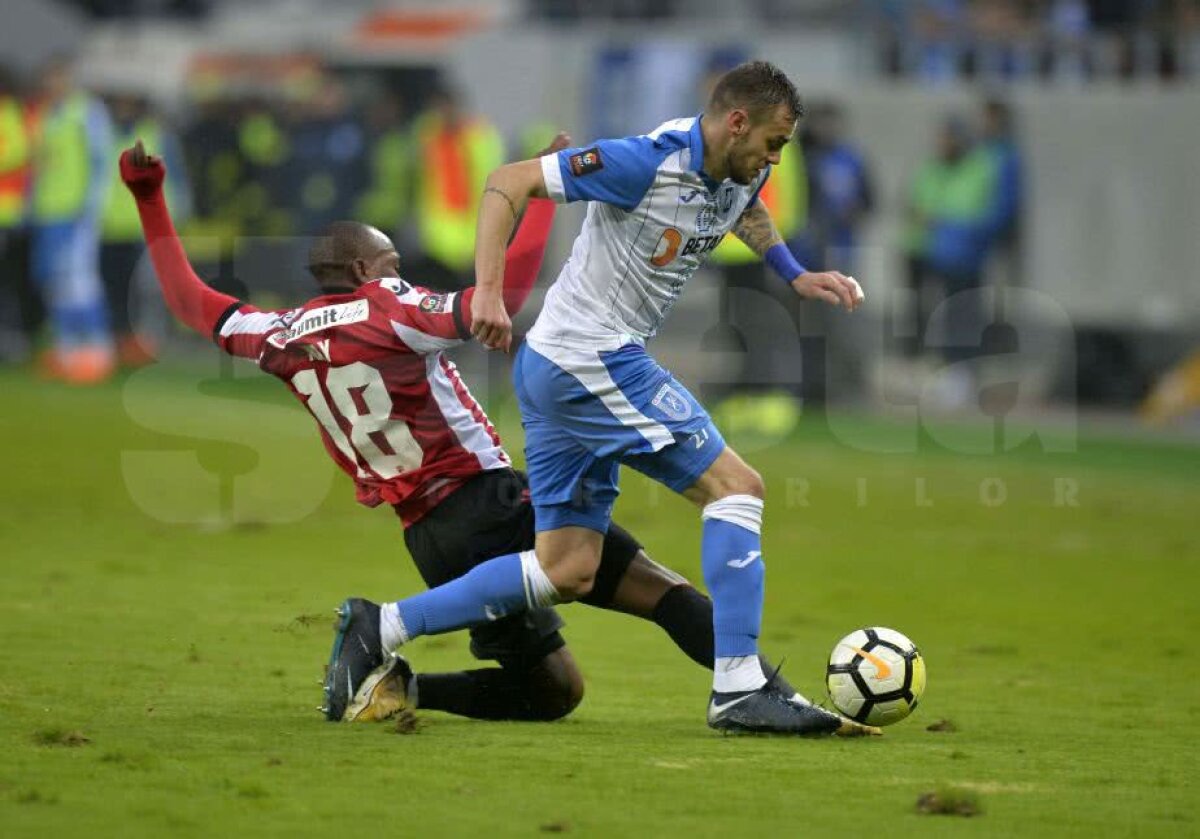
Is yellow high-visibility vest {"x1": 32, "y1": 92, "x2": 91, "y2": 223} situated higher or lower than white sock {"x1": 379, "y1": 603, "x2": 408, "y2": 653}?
higher

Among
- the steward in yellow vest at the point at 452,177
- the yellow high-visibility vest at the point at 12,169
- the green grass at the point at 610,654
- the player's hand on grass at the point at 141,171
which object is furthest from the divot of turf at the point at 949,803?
the yellow high-visibility vest at the point at 12,169

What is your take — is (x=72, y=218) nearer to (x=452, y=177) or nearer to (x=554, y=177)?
(x=452, y=177)

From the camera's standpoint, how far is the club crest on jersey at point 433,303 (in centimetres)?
649

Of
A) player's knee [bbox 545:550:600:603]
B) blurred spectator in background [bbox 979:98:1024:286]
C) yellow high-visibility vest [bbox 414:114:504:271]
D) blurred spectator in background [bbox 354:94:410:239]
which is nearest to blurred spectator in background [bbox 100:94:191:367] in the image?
blurred spectator in background [bbox 354:94:410:239]

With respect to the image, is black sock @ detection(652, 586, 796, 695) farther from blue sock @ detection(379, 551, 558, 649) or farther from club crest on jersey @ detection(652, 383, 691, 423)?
club crest on jersey @ detection(652, 383, 691, 423)

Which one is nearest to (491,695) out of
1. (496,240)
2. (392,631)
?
(392,631)

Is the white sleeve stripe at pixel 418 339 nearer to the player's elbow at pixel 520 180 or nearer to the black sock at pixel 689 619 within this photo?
the player's elbow at pixel 520 180

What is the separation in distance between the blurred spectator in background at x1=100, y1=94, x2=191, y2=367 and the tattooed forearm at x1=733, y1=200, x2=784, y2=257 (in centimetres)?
1443

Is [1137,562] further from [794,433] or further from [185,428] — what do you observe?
[185,428]

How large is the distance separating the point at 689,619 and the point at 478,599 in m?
0.74

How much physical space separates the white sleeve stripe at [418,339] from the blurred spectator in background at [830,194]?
467 inches

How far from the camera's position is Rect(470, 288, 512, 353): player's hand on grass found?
6039mm

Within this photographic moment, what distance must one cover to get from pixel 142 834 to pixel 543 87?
58.5 ft

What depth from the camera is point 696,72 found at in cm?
2089
